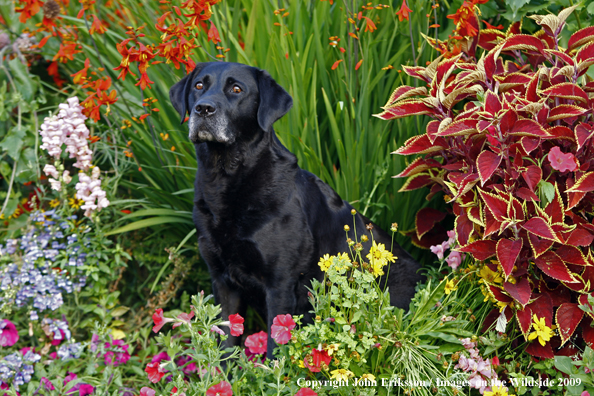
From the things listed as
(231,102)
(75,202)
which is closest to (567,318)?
(231,102)

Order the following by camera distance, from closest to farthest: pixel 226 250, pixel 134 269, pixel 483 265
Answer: pixel 483 265 < pixel 226 250 < pixel 134 269

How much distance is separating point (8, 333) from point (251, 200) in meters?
1.35

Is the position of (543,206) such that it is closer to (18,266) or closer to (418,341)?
(418,341)

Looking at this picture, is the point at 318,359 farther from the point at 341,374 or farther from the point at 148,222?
the point at 148,222

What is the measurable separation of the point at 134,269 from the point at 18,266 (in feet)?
2.02

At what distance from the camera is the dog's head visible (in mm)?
2158

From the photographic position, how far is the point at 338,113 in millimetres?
2654

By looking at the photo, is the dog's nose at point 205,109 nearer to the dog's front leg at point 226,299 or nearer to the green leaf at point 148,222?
the dog's front leg at point 226,299

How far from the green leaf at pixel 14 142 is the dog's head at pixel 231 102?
1202 mm

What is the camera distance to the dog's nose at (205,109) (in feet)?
6.98

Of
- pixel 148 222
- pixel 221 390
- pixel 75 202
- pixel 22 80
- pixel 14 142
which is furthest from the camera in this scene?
pixel 22 80

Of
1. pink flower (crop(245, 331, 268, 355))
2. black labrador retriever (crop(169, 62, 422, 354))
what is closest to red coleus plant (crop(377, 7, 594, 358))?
black labrador retriever (crop(169, 62, 422, 354))

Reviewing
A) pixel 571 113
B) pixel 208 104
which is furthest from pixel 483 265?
pixel 208 104

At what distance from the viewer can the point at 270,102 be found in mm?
2252
